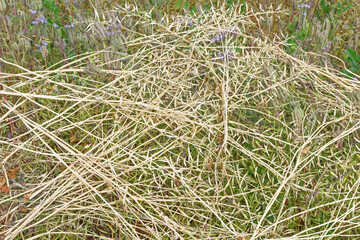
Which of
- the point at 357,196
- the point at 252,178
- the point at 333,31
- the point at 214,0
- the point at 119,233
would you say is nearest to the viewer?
the point at 119,233

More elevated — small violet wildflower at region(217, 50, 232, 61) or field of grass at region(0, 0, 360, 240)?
small violet wildflower at region(217, 50, 232, 61)

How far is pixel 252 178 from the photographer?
6.17ft

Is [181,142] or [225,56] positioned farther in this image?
[225,56]

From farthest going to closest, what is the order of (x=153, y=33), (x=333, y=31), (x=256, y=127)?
(x=333, y=31), (x=153, y=33), (x=256, y=127)

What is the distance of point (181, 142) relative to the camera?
1.92 m

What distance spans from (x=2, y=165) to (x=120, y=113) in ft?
1.98

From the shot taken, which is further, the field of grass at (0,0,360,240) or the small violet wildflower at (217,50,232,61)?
the small violet wildflower at (217,50,232,61)

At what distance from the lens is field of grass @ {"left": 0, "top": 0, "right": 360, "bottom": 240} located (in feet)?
5.55

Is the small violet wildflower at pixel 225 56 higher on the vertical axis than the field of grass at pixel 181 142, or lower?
higher

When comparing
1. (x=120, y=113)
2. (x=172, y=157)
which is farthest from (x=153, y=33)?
(x=172, y=157)

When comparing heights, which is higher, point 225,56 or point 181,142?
point 225,56

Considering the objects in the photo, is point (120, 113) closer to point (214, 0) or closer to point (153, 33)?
point (153, 33)

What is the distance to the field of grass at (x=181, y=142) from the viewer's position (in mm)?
1691

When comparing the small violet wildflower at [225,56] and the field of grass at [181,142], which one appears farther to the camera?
the small violet wildflower at [225,56]
